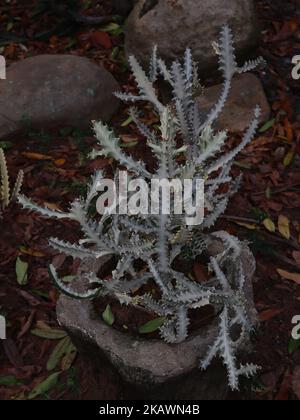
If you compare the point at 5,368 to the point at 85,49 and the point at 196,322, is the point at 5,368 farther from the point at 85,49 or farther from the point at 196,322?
the point at 85,49

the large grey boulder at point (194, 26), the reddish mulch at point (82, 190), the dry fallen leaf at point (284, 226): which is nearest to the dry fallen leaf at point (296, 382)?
the reddish mulch at point (82, 190)

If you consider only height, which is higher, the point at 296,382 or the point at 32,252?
the point at 32,252

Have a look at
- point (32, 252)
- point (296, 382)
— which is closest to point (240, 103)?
point (32, 252)

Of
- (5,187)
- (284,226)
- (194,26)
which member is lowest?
(284,226)

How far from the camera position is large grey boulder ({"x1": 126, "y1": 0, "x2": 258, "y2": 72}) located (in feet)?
9.76

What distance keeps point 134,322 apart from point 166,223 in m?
0.35

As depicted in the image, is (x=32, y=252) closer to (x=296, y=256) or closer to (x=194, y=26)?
(x=296, y=256)

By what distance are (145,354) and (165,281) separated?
0.70ft

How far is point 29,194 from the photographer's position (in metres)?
2.80

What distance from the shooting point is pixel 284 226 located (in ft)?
8.44

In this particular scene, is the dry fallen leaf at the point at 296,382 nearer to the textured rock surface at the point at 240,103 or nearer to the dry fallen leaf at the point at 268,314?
the dry fallen leaf at the point at 268,314

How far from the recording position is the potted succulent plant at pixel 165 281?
1629 mm

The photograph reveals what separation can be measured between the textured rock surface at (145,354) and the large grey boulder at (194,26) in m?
1.57

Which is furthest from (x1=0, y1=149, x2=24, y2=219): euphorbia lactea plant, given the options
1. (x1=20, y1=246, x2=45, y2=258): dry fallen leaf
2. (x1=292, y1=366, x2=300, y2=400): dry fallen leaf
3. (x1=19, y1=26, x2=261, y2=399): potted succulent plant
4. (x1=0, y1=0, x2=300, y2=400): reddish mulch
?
(x1=292, y1=366, x2=300, y2=400): dry fallen leaf
